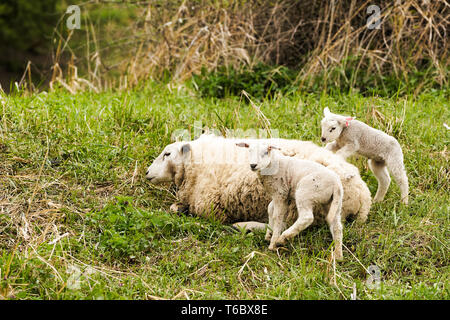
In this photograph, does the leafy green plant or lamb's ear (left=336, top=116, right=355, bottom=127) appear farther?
the leafy green plant

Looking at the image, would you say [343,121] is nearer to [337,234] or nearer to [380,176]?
[380,176]

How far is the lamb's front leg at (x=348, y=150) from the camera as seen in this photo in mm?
4488

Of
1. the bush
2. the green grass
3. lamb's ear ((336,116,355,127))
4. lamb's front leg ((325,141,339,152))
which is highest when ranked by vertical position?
lamb's ear ((336,116,355,127))

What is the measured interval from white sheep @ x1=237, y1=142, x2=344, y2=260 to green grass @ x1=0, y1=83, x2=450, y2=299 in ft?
0.60

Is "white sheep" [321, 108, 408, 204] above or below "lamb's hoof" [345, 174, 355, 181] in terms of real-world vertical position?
above

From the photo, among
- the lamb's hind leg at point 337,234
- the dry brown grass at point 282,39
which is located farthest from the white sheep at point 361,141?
the dry brown grass at point 282,39

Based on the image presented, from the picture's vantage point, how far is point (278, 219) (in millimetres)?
4047

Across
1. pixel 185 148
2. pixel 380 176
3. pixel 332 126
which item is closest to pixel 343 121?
pixel 332 126

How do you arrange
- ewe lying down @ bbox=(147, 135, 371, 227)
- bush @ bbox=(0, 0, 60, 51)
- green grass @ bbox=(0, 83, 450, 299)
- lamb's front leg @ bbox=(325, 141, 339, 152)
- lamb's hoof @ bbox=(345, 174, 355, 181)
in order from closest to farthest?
green grass @ bbox=(0, 83, 450, 299), lamb's hoof @ bbox=(345, 174, 355, 181), ewe lying down @ bbox=(147, 135, 371, 227), lamb's front leg @ bbox=(325, 141, 339, 152), bush @ bbox=(0, 0, 60, 51)

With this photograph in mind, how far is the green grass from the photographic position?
364cm

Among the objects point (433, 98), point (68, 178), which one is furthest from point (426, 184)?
point (68, 178)

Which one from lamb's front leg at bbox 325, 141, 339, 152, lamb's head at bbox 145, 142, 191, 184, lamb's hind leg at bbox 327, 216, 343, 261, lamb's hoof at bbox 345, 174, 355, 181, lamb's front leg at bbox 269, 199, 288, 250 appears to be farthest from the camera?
lamb's head at bbox 145, 142, 191, 184

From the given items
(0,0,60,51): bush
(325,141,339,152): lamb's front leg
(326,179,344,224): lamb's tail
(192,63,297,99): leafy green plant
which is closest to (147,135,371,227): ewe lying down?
(325,141,339,152): lamb's front leg

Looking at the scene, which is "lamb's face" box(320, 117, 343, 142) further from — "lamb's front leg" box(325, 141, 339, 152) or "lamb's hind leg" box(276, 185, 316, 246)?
"lamb's hind leg" box(276, 185, 316, 246)
